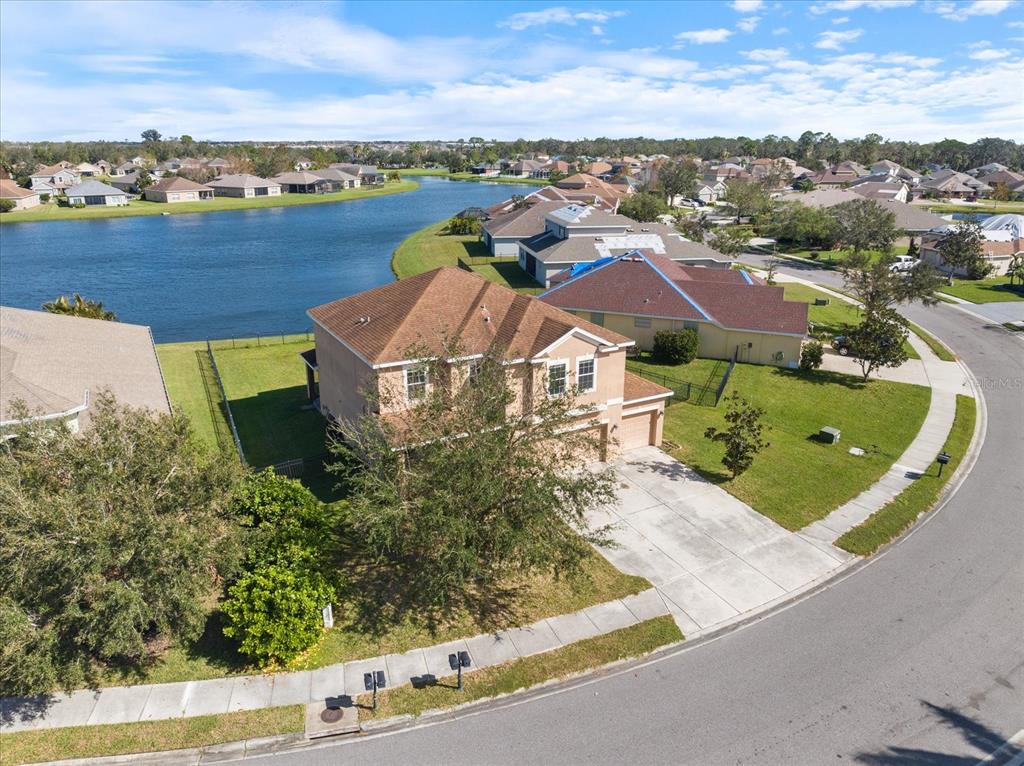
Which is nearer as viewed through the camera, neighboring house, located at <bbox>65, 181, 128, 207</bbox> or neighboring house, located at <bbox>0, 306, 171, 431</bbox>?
neighboring house, located at <bbox>0, 306, 171, 431</bbox>

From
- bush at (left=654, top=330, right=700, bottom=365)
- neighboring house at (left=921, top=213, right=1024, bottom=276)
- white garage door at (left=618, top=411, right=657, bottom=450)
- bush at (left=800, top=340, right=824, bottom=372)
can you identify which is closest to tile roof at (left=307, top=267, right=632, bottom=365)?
white garage door at (left=618, top=411, right=657, bottom=450)

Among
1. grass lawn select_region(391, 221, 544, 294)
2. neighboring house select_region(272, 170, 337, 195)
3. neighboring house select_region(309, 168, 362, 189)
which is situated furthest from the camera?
neighboring house select_region(309, 168, 362, 189)

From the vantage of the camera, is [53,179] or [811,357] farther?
[53,179]

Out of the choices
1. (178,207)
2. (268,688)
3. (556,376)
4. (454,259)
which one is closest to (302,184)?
(178,207)

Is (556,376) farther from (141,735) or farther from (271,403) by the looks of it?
(271,403)

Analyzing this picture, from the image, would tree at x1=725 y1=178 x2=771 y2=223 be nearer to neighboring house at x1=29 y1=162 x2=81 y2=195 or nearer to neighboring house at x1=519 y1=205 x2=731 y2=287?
neighboring house at x1=519 y1=205 x2=731 y2=287

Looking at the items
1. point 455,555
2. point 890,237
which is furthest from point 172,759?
point 890,237

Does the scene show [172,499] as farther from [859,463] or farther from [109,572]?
[859,463]

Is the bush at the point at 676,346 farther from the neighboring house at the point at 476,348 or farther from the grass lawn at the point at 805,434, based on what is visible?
the neighboring house at the point at 476,348
